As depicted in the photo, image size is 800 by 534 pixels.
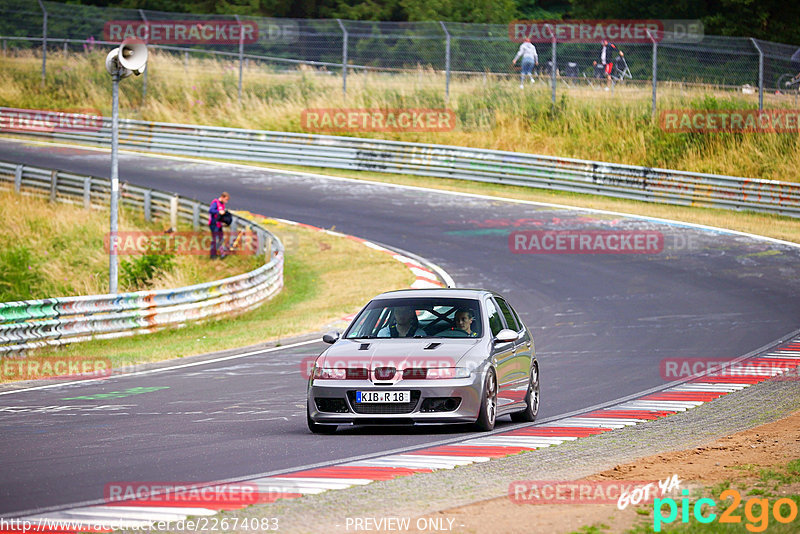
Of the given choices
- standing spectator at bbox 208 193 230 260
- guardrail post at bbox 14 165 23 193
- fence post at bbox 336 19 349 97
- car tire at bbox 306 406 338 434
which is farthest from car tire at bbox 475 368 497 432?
fence post at bbox 336 19 349 97

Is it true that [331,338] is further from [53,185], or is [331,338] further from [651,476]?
[53,185]

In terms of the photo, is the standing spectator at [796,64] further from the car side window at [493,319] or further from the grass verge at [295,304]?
the car side window at [493,319]

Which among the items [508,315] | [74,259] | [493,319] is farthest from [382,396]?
[74,259]

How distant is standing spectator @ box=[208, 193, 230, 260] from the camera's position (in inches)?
1061

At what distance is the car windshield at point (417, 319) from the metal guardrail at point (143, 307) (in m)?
7.78

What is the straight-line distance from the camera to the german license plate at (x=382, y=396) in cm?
1045

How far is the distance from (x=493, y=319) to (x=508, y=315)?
64cm

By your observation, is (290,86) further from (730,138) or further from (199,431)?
(199,431)

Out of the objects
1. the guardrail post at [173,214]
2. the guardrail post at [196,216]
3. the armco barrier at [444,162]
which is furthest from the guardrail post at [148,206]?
the armco barrier at [444,162]

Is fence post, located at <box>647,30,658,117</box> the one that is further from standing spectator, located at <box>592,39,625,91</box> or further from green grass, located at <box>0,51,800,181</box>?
standing spectator, located at <box>592,39,625,91</box>

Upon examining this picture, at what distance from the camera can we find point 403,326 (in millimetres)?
11508

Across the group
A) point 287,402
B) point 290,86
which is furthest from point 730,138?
point 287,402

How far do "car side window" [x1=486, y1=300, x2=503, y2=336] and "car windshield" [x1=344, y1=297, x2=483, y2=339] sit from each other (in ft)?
0.56

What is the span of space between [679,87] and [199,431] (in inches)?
1131
